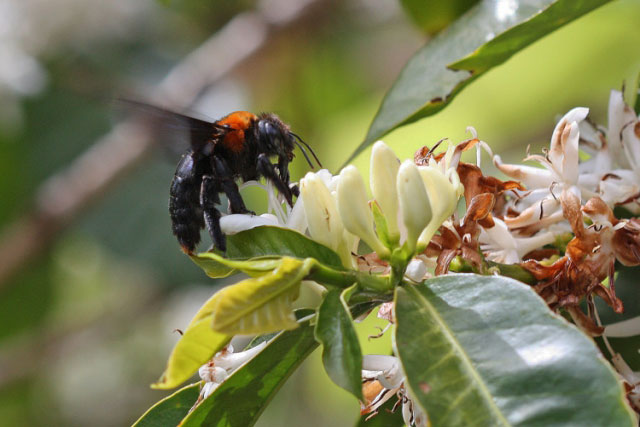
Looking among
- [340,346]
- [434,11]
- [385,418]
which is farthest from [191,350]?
[434,11]

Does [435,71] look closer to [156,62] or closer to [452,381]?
[452,381]

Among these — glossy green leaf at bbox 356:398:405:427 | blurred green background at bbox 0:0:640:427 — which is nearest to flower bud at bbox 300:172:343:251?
glossy green leaf at bbox 356:398:405:427

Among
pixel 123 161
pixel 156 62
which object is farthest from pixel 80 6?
pixel 123 161

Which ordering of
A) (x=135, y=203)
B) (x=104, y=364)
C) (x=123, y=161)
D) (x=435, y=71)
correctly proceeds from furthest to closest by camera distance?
(x=104, y=364), (x=135, y=203), (x=123, y=161), (x=435, y=71)

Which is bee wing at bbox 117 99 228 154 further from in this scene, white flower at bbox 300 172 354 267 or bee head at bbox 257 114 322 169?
white flower at bbox 300 172 354 267

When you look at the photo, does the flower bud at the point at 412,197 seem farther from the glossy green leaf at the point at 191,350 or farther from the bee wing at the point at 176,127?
the bee wing at the point at 176,127

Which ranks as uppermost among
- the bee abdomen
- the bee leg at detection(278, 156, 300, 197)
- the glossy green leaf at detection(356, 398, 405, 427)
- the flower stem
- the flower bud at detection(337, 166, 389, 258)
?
the bee abdomen

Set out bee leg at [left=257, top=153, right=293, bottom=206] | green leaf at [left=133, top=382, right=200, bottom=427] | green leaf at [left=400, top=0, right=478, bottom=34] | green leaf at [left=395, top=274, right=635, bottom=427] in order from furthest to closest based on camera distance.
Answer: green leaf at [left=400, top=0, right=478, bottom=34] → bee leg at [left=257, top=153, right=293, bottom=206] → green leaf at [left=133, top=382, right=200, bottom=427] → green leaf at [left=395, top=274, right=635, bottom=427]
